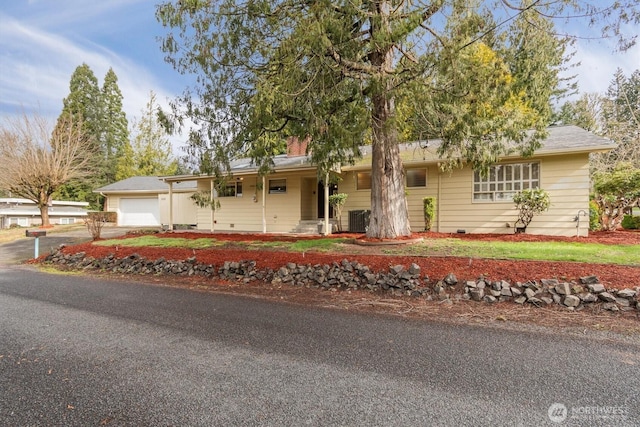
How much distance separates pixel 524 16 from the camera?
6629mm

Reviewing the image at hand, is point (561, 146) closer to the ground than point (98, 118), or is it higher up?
closer to the ground

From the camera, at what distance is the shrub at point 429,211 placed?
460 inches

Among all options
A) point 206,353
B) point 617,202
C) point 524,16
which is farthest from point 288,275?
point 617,202

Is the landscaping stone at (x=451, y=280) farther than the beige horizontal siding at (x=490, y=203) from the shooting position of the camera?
No

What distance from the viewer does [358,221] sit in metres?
12.7

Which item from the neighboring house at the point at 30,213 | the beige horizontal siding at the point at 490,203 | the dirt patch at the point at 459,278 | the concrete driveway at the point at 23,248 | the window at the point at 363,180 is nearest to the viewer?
the dirt patch at the point at 459,278

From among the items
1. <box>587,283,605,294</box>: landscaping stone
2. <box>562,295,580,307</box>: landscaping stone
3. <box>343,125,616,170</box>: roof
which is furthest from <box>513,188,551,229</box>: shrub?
<box>562,295,580,307</box>: landscaping stone

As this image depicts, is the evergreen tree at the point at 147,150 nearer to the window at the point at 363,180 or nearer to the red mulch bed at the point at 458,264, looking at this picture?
the window at the point at 363,180

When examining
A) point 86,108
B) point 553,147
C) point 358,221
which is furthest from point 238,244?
point 86,108

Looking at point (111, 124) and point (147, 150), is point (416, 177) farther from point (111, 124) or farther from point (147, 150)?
point (111, 124)

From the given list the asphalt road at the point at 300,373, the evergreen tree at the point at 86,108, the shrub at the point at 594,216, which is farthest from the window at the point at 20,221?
the shrub at the point at 594,216

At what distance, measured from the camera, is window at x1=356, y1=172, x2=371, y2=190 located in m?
13.1

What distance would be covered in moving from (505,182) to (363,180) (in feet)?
16.5

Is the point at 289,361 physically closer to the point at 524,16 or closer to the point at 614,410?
the point at 614,410
